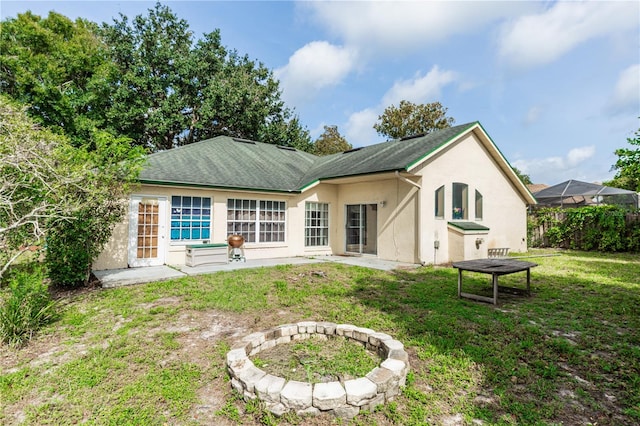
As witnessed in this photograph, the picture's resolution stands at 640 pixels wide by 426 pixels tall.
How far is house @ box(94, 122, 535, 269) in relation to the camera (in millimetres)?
9789

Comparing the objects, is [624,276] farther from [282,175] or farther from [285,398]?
[282,175]

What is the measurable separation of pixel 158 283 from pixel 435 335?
247 inches

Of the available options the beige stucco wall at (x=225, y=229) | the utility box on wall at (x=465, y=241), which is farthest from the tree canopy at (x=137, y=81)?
the utility box on wall at (x=465, y=241)

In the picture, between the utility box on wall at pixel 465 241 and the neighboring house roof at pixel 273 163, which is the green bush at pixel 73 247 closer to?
the neighboring house roof at pixel 273 163

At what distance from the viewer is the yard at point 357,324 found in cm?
280

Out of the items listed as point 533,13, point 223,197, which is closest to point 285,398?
point 223,197

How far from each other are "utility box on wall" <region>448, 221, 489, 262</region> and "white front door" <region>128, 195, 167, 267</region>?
385 inches

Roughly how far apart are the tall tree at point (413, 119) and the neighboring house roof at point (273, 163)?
15100 mm

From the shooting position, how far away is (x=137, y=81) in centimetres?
1938

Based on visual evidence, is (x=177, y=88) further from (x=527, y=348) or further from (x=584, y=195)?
(x=584, y=195)

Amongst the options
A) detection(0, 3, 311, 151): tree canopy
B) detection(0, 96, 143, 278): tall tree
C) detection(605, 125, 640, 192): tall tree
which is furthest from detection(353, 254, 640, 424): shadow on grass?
detection(0, 3, 311, 151): tree canopy

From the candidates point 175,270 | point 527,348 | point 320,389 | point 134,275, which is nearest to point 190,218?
point 175,270

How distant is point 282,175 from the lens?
1322 centimetres

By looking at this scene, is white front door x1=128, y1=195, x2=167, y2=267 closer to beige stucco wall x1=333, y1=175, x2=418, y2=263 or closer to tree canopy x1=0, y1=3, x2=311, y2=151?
beige stucco wall x1=333, y1=175, x2=418, y2=263
